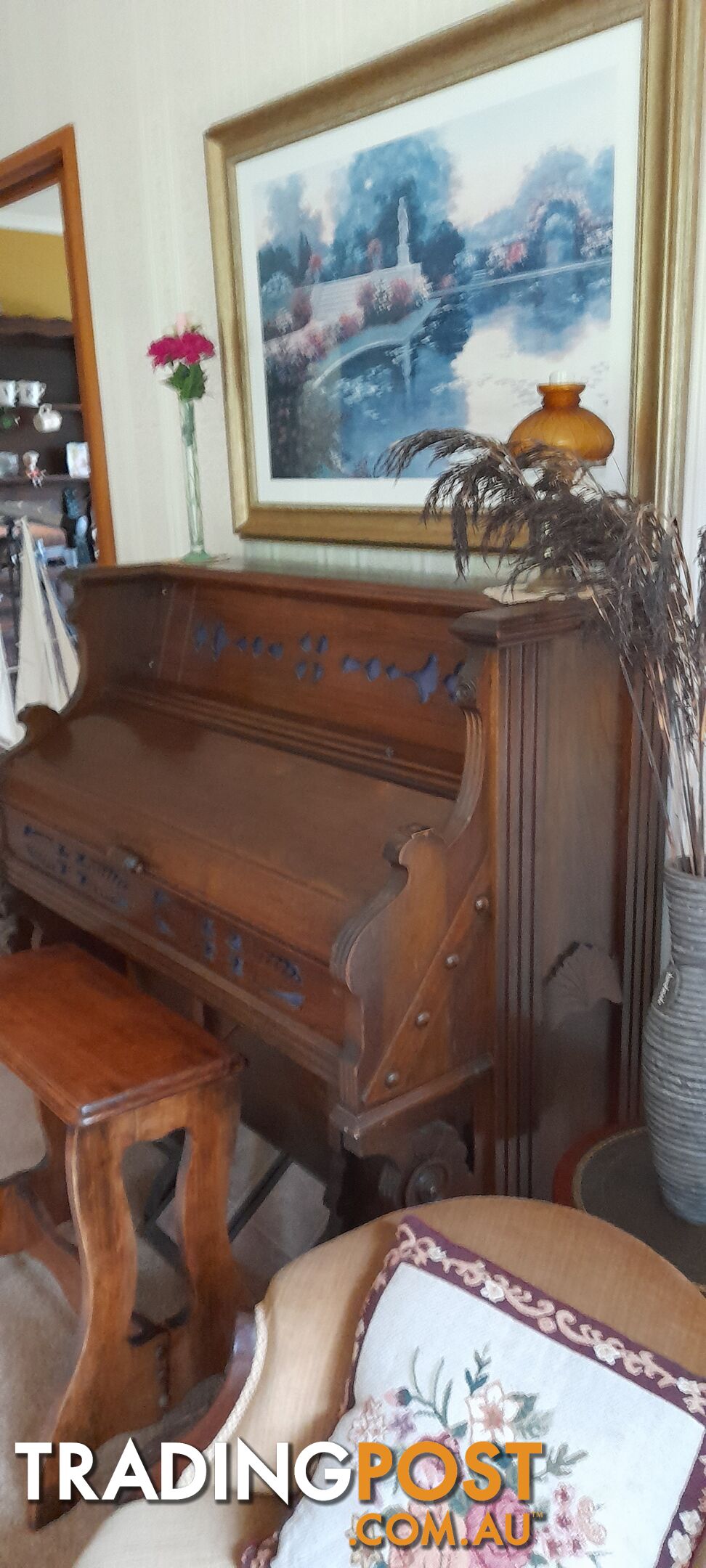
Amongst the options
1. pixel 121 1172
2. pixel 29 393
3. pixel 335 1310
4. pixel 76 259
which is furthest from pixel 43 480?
pixel 335 1310

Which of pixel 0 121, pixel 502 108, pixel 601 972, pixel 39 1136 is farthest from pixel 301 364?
pixel 39 1136

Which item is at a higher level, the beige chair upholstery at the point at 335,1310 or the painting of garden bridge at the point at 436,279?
the painting of garden bridge at the point at 436,279

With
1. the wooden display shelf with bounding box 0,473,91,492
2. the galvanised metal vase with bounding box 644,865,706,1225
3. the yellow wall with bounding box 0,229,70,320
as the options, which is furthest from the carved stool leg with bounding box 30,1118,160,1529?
the yellow wall with bounding box 0,229,70,320

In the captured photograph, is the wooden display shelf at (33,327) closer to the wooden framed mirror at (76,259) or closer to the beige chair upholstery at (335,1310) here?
the wooden framed mirror at (76,259)

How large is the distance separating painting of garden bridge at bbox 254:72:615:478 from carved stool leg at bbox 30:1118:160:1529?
1261 mm

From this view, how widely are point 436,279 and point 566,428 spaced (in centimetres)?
59

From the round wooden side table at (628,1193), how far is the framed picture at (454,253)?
96 centimetres

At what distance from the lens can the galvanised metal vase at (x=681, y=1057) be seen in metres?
1.31

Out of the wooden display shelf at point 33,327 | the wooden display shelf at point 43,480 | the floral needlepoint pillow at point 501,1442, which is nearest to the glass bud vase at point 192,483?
the floral needlepoint pillow at point 501,1442

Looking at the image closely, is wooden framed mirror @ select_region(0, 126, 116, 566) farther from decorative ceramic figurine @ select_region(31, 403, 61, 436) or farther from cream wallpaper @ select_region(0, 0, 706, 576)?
decorative ceramic figurine @ select_region(31, 403, 61, 436)

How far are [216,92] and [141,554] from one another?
106cm

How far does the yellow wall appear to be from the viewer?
16.3 feet

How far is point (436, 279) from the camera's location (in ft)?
5.99

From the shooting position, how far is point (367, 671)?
67.1 inches
